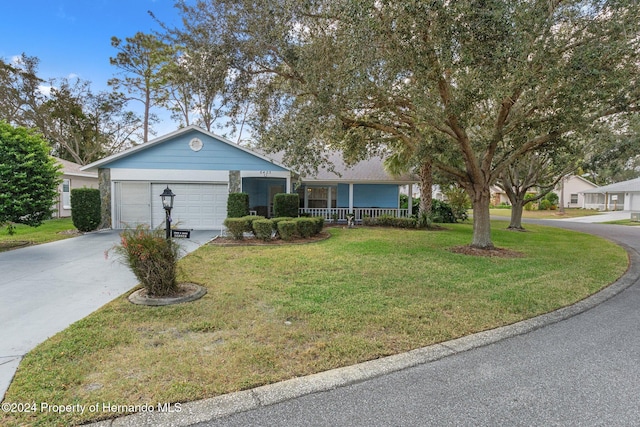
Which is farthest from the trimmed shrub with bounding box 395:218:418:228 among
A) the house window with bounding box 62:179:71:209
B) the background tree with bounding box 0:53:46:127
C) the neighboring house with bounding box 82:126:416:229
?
the background tree with bounding box 0:53:46:127

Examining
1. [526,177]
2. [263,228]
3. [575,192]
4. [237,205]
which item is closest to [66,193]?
[237,205]

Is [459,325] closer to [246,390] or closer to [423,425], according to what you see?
[423,425]

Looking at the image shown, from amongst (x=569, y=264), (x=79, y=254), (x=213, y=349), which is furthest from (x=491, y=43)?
(x=79, y=254)

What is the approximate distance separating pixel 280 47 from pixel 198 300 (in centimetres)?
594

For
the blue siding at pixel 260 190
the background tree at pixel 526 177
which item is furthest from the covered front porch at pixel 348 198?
the background tree at pixel 526 177

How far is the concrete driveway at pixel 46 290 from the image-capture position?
3.74m

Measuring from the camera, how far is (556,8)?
6504 millimetres

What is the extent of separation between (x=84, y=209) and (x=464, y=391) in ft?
48.2

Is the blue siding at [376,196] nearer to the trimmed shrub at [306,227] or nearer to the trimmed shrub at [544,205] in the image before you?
the trimmed shrub at [306,227]

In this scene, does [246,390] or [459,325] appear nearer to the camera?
[246,390]

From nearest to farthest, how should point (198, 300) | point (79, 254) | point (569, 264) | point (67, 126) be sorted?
point (198, 300) → point (569, 264) → point (79, 254) → point (67, 126)

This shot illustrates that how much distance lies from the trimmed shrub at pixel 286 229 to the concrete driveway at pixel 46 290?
4.94 metres

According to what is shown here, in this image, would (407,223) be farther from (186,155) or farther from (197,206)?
(186,155)

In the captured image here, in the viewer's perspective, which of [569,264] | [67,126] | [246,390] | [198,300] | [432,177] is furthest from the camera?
[67,126]
